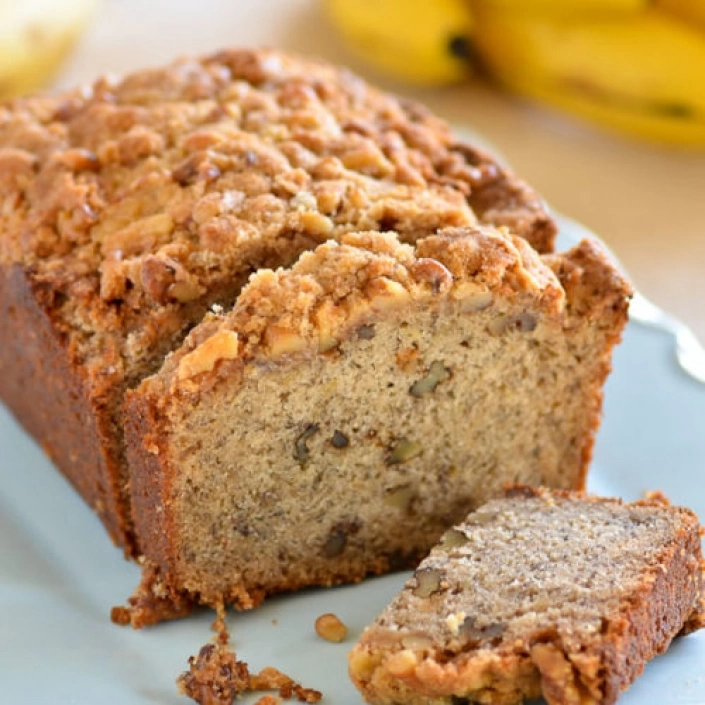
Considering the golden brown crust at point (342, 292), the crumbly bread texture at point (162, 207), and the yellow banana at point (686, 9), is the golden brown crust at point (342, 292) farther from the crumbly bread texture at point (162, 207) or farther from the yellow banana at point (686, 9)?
the yellow banana at point (686, 9)

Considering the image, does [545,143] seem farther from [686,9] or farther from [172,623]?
[172,623]

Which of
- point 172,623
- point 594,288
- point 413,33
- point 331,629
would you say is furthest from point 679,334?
point 413,33

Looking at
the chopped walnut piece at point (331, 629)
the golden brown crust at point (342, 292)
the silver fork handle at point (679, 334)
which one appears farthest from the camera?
the silver fork handle at point (679, 334)

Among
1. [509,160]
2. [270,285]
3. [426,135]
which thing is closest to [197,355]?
[270,285]

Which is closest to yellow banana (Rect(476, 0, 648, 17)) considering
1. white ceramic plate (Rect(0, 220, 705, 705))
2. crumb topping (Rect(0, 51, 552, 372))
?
crumb topping (Rect(0, 51, 552, 372))

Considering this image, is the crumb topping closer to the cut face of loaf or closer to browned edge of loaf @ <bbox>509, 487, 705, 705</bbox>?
the cut face of loaf

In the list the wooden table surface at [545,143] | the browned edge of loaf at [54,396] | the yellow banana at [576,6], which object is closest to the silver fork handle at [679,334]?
the wooden table surface at [545,143]

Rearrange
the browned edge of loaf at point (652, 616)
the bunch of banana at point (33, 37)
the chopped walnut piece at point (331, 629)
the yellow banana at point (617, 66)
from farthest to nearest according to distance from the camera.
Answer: the bunch of banana at point (33, 37)
the yellow banana at point (617, 66)
the chopped walnut piece at point (331, 629)
the browned edge of loaf at point (652, 616)

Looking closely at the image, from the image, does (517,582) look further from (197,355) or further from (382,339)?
(197,355)
